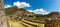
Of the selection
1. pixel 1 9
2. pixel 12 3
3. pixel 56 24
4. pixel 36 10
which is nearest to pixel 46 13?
pixel 36 10

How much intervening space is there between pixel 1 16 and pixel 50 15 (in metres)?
2.42

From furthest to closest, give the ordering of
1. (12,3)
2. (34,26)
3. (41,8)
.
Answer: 1. (34,26)
2. (41,8)
3. (12,3)

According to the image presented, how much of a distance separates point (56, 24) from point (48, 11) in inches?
24.5

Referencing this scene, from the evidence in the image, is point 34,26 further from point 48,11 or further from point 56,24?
point 56,24

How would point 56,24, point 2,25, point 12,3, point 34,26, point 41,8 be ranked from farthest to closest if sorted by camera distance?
point 34,26, point 41,8, point 12,3, point 56,24, point 2,25

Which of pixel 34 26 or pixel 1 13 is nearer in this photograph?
pixel 1 13

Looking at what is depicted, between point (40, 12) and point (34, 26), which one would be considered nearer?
point (40, 12)

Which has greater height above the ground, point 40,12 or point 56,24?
point 40,12

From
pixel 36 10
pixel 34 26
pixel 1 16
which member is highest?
pixel 36 10

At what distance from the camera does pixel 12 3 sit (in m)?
3.56

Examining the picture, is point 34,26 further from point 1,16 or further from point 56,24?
point 1,16

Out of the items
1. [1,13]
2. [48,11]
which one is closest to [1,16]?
[1,13]

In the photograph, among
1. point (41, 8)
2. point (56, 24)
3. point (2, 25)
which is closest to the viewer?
point (2, 25)

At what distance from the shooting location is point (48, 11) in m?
3.68
